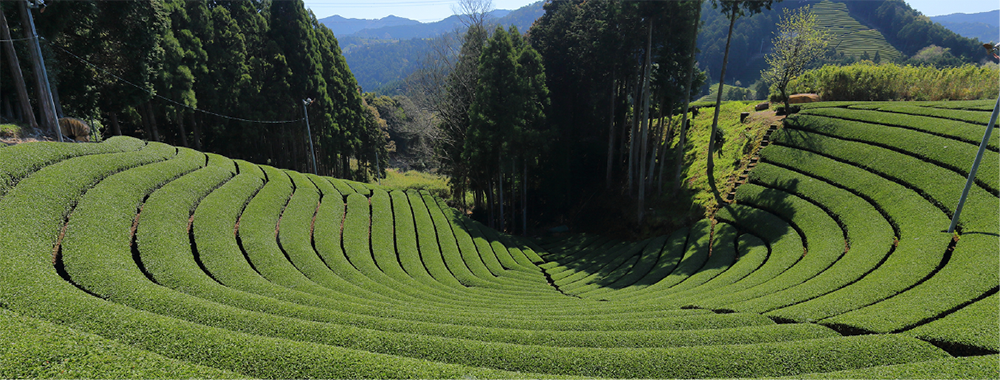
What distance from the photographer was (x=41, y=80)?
18.2m

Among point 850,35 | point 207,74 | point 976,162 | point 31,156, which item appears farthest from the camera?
point 850,35

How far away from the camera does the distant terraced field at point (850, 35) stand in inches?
3935

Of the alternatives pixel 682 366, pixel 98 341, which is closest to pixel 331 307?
pixel 98 341

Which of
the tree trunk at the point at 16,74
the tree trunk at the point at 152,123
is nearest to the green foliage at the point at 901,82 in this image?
the tree trunk at the point at 16,74

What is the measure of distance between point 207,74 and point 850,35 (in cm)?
15150

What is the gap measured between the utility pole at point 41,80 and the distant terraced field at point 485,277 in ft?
15.7

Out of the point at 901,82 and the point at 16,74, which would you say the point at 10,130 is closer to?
the point at 16,74

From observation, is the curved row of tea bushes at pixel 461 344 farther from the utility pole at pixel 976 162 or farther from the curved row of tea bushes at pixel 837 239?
the utility pole at pixel 976 162

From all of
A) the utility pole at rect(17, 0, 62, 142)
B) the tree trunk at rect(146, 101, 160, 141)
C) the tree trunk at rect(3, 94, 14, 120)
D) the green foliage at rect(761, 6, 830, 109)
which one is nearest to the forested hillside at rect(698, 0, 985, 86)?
the green foliage at rect(761, 6, 830, 109)

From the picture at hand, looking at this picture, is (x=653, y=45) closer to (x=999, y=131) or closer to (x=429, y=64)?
(x=999, y=131)

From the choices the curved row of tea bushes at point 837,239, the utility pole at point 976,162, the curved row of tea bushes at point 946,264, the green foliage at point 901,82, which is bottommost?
the curved row of tea bushes at point 837,239

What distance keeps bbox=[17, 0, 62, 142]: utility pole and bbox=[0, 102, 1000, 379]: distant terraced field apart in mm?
4773

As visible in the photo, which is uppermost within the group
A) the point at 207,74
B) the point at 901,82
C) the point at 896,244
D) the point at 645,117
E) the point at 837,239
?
the point at 207,74

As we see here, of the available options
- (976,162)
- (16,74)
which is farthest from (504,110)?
(16,74)
